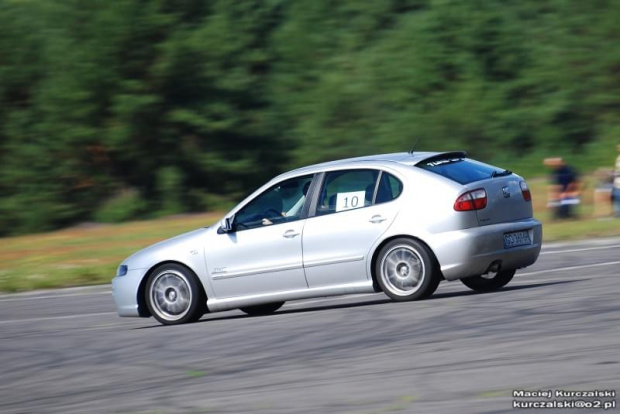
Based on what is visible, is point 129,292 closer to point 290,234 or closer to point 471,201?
point 290,234

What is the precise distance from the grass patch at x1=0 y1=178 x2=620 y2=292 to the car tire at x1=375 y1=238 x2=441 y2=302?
320 inches

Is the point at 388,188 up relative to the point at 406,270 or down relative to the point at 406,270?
up

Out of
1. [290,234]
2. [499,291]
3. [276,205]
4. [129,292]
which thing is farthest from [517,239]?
[129,292]

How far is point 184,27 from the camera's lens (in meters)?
35.1

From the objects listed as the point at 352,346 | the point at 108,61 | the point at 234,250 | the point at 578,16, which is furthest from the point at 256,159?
the point at 352,346

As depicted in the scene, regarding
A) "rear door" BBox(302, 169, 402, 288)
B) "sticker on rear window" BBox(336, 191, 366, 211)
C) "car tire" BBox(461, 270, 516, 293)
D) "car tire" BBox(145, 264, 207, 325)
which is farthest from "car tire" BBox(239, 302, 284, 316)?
"car tire" BBox(461, 270, 516, 293)

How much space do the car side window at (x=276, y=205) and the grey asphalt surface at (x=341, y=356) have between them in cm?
98

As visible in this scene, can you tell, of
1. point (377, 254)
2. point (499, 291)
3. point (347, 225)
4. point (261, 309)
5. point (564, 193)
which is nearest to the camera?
point (377, 254)

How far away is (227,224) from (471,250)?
2.53 meters

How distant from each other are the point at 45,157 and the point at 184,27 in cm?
611

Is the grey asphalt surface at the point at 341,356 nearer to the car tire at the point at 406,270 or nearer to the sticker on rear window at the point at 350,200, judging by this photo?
the car tire at the point at 406,270

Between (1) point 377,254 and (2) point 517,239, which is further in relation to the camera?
(2) point 517,239

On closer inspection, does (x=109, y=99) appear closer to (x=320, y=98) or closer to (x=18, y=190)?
(x=18, y=190)

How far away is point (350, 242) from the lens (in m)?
10.5
